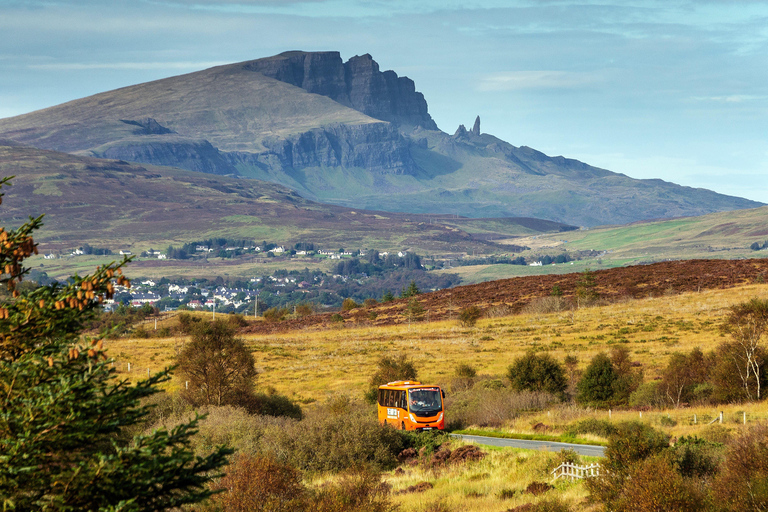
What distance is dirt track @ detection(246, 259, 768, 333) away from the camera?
298ft

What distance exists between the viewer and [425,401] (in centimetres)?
3072

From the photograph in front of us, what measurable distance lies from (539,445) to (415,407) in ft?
20.7

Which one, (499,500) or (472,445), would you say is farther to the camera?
(472,445)

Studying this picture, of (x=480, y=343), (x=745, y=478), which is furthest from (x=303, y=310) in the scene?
(x=745, y=478)

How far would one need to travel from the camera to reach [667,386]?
37.8 m

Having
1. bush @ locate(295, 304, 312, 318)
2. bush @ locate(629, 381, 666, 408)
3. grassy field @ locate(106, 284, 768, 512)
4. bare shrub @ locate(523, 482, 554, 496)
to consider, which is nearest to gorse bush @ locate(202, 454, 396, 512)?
grassy field @ locate(106, 284, 768, 512)

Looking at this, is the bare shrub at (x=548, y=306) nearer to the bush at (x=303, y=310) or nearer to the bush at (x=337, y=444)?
the bush at (x=303, y=310)

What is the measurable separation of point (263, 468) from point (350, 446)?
11.1 meters

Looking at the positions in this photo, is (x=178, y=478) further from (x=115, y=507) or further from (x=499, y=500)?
(x=499, y=500)

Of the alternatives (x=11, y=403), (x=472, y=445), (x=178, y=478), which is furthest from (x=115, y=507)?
(x=472, y=445)

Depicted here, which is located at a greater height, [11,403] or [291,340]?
[11,403]

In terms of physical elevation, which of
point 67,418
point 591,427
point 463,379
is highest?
point 67,418

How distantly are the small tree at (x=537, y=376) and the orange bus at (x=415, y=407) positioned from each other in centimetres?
1073

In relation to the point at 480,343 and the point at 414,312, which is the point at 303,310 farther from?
the point at 480,343
